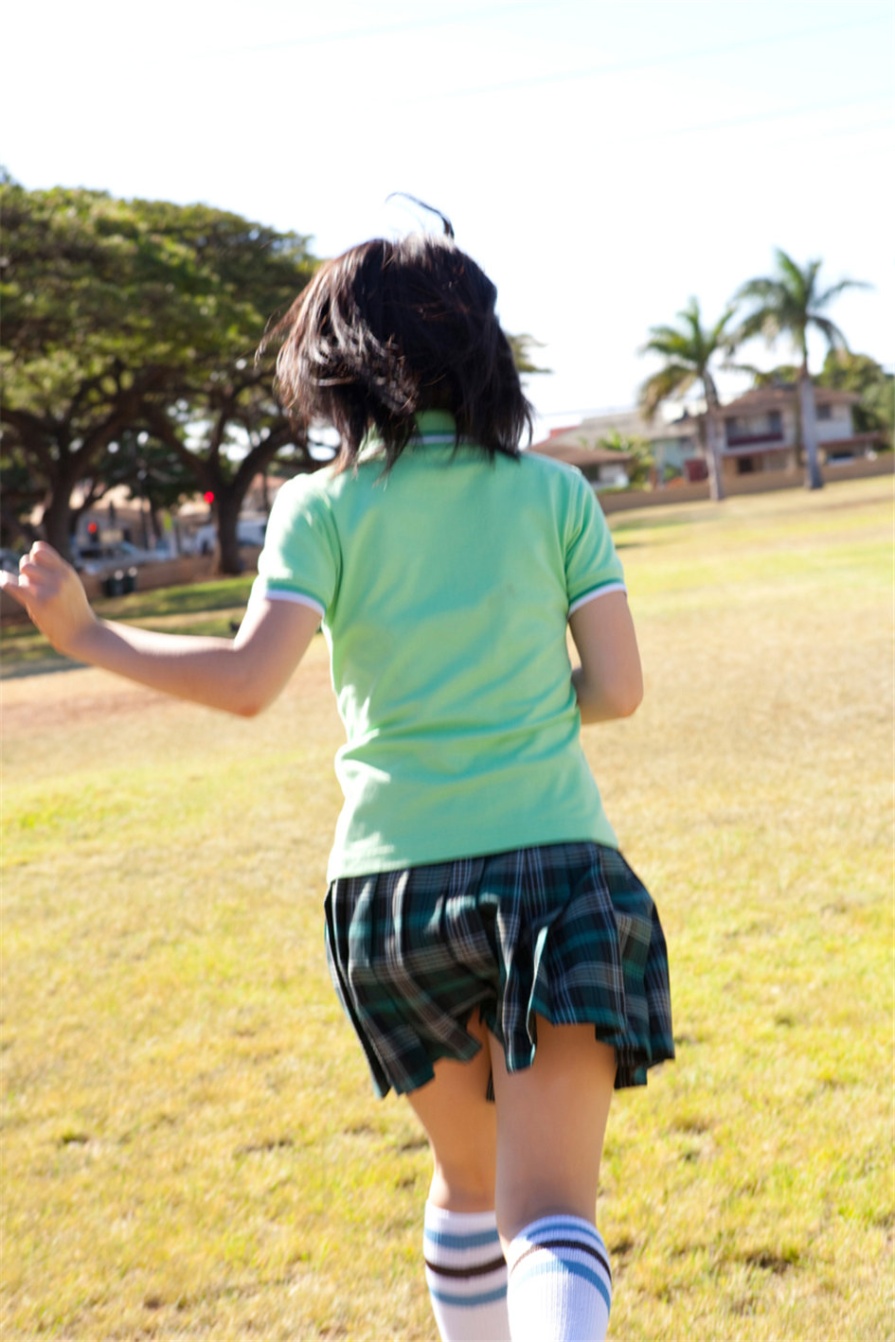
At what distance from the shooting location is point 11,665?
75.4ft

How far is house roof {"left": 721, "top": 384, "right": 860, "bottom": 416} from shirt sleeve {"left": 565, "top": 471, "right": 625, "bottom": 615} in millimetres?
87468

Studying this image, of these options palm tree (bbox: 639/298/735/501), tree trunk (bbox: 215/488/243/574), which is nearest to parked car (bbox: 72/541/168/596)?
tree trunk (bbox: 215/488/243/574)

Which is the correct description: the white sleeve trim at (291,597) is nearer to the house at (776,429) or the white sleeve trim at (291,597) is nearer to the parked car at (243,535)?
the parked car at (243,535)

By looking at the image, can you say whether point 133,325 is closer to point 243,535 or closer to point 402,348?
point 402,348

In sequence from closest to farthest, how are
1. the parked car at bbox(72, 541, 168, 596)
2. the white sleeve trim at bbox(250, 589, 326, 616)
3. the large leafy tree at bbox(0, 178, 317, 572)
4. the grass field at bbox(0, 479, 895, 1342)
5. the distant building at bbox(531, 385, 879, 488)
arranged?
the white sleeve trim at bbox(250, 589, 326, 616), the grass field at bbox(0, 479, 895, 1342), the large leafy tree at bbox(0, 178, 317, 572), the parked car at bbox(72, 541, 168, 596), the distant building at bbox(531, 385, 879, 488)

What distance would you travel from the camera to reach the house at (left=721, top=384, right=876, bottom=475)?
86250 mm

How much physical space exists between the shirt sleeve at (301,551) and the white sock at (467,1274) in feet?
2.93

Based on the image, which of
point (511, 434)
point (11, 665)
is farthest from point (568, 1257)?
point (11, 665)

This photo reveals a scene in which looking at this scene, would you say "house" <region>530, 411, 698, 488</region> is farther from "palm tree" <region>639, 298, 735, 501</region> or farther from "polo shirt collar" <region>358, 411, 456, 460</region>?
"polo shirt collar" <region>358, 411, 456, 460</region>

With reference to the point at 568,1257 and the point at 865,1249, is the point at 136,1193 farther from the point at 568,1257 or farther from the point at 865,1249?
the point at 568,1257

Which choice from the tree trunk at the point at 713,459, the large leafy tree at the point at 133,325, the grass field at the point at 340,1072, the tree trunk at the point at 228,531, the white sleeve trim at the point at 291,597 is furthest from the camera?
the tree trunk at the point at 713,459

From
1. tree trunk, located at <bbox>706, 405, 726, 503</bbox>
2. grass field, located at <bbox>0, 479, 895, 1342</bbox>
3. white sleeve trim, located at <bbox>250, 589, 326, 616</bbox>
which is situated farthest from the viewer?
tree trunk, located at <bbox>706, 405, 726, 503</bbox>

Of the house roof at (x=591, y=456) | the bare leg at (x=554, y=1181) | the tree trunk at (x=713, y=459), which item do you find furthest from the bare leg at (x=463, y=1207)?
the house roof at (x=591, y=456)

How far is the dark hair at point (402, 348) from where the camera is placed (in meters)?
1.77
